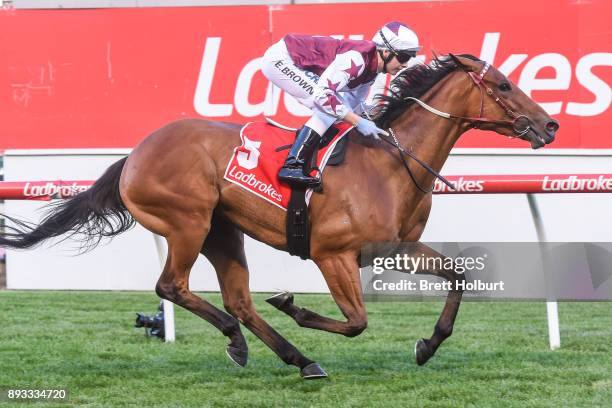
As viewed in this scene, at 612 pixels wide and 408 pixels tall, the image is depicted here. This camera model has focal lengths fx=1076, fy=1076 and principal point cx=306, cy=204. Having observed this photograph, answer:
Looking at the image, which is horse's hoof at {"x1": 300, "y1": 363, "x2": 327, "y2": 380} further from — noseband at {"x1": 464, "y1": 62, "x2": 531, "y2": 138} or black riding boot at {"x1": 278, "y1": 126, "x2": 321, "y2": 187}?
noseband at {"x1": 464, "y1": 62, "x2": 531, "y2": 138}

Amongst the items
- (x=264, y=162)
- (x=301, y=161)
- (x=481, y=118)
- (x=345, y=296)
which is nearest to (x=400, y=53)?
(x=481, y=118)

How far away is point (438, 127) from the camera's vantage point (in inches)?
204

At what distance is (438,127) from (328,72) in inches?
23.8

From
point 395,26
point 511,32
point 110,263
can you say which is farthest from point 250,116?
point 395,26

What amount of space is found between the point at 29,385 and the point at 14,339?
5.06ft

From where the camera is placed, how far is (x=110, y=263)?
8.35 metres

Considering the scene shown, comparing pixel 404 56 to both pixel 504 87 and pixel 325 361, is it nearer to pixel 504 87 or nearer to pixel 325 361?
pixel 504 87

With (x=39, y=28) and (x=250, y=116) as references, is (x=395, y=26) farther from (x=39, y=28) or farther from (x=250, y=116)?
(x=39, y=28)

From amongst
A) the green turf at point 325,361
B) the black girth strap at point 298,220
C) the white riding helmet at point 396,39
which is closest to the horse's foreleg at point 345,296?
the black girth strap at point 298,220

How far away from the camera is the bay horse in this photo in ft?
16.3

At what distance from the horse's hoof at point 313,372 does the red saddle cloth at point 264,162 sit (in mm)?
763

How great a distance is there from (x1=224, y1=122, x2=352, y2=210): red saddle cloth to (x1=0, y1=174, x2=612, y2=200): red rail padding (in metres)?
1.09

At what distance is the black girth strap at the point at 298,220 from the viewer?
503 cm

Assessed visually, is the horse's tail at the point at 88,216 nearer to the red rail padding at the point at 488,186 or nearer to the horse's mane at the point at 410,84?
the red rail padding at the point at 488,186
